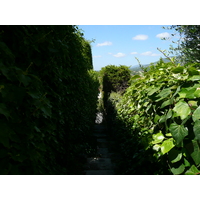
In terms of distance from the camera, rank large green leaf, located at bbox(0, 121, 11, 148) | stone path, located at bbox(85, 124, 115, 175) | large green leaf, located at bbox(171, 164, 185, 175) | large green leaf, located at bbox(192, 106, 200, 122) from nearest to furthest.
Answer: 1. large green leaf, located at bbox(0, 121, 11, 148)
2. large green leaf, located at bbox(192, 106, 200, 122)
3. large green leaf, located at bbox(171, 164, 185, 175)
4. stone path, located at bbox(85, 124, 115, 175)

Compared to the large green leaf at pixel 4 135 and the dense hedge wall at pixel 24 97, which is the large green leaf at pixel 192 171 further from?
the large green leaf at pixel 4 135

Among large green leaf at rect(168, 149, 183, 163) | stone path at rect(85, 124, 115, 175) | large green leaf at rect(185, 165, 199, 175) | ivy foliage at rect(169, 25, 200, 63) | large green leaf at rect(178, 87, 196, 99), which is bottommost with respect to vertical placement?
stone path at rect(85, 124, 115, 175)

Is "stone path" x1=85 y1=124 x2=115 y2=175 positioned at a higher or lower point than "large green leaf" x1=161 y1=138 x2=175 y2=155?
lower

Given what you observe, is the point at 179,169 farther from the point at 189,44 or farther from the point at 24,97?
the point at 189,44

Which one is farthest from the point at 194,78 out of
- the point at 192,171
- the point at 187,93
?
the point at 192,171

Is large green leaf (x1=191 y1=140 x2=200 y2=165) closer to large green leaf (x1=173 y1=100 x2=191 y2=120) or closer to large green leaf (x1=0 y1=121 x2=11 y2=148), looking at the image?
large green leaf (x1=173 y1=100 x2=191 y2=120)

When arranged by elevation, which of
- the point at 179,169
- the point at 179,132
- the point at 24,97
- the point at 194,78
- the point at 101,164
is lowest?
the point at 101,164

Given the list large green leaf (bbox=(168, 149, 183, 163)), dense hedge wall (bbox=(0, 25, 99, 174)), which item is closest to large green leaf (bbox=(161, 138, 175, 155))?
large green leaf (bbox=(168, 149, 183, 163))

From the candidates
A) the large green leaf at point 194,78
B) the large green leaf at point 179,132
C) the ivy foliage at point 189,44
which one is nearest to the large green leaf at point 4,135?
the large green leaf at point 179,132

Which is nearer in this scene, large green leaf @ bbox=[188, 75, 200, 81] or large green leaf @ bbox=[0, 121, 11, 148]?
large green leaf @ bbox=[0, 121, 11, 148]

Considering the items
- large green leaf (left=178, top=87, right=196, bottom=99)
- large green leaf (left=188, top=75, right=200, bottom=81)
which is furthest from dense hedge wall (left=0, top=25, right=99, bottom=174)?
large green leaf (left=188, top=75, right=200, bottom=81)

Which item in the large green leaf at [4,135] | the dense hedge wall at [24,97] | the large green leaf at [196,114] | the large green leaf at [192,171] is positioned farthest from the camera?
the large green leaf at [192,171]

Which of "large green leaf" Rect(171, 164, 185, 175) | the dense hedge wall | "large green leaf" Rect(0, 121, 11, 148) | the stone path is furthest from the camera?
the stone path

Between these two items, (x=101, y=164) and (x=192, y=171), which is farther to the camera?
(x=101, y=164)
